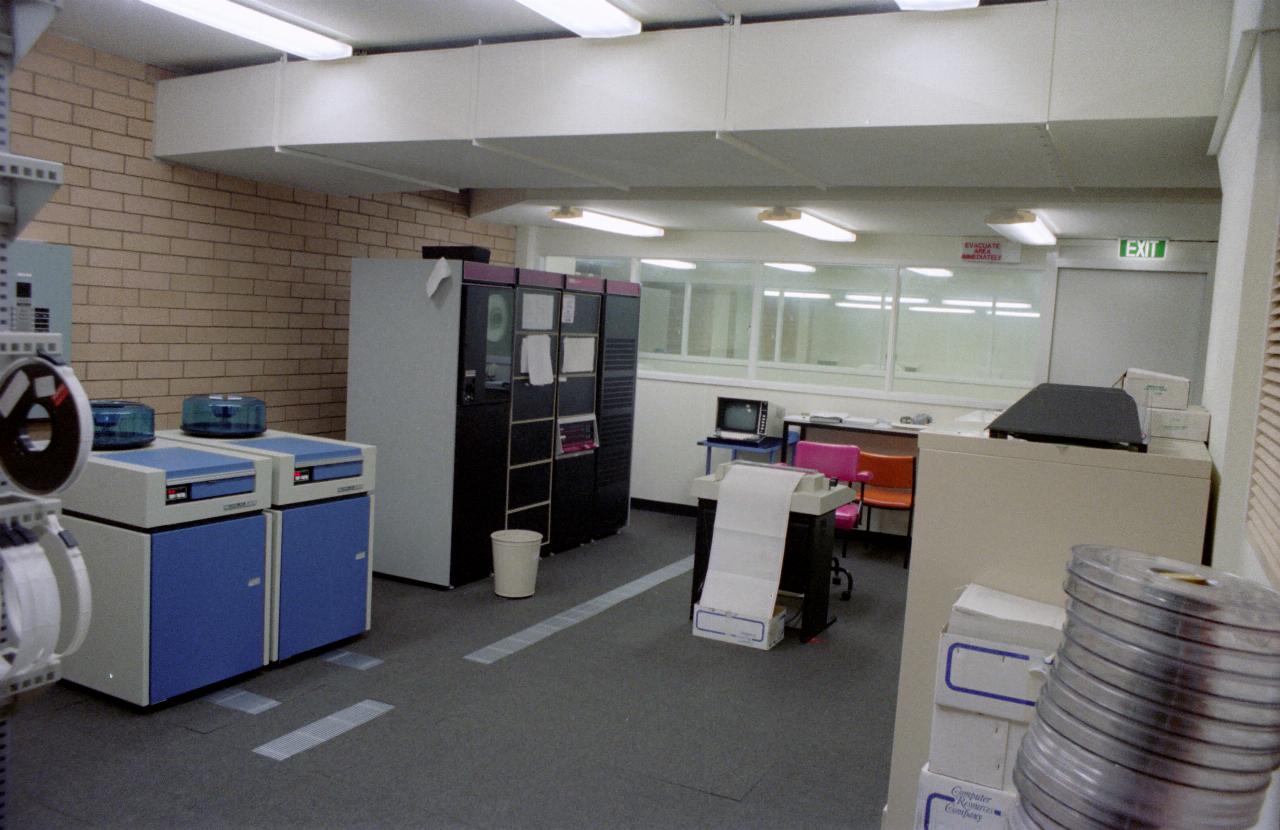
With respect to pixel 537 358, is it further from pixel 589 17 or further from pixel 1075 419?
pixel 1075 419

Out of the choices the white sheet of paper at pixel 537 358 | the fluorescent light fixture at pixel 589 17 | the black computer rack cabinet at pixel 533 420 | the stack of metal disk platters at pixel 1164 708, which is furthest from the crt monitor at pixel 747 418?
the stack of metal disk platters at pixel 1164 708

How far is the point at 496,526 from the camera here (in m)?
5.57

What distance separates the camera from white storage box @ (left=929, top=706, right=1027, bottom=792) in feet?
6.01

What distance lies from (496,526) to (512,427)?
1.99 feet

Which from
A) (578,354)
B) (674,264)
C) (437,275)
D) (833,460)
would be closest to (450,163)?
(437,275)

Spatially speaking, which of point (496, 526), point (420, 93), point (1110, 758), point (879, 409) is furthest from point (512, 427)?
point (1110, 758)

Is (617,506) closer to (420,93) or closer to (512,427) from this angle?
(512,427)

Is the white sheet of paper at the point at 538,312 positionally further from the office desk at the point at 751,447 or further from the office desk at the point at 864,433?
the office desk at the point at 864,433

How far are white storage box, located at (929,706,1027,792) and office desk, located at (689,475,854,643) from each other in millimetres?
2764

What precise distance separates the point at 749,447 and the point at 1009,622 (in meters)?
5.12

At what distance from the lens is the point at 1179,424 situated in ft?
7.70

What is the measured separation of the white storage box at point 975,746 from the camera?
1.83 m

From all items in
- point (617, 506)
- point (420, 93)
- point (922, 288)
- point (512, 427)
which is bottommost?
point (617, 506)

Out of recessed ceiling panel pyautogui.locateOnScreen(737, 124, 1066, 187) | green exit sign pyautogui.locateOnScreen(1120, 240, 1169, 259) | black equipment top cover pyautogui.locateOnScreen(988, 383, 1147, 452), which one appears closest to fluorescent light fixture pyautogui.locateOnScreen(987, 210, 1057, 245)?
green exit sign pyautogui.locateOnScreen(1120, 240, 1169, 259)
